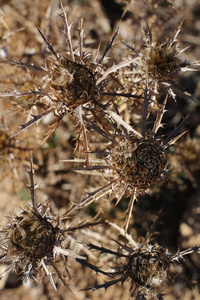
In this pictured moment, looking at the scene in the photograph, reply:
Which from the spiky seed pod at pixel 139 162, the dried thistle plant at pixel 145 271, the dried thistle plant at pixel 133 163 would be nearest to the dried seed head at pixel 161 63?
the dried thistle plant at pixel 133 163

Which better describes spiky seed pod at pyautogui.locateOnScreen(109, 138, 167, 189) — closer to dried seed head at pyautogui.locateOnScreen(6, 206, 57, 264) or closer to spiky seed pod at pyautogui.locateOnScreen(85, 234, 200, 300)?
spiky seed pod at pyautogui.locateOnScreen(85, 234, 200, 300)

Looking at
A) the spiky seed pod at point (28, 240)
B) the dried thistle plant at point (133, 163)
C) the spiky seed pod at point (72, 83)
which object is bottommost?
the spiky seed pod at point (28, 240)

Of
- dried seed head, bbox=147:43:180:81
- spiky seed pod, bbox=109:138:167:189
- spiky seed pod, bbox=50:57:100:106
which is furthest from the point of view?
dried seed head, bbox=147:43:180:81

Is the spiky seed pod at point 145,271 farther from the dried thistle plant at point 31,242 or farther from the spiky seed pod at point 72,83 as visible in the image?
the spiky seed pod at point 72,83

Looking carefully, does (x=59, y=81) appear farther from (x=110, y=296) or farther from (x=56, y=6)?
(x=110, y=296)

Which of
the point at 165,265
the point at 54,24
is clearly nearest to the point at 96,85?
the point at 165,265

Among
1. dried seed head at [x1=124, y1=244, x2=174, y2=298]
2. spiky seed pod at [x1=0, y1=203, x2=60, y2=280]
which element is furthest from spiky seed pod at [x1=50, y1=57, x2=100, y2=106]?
dried seed head at [x1=124, y1=244, x2=174, y2=298]

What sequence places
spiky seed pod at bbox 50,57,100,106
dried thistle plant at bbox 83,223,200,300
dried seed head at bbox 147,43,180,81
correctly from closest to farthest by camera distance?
1. spiky seed pod at bbox 50,57,100,106
2. dried thistle plant at bbox 83,223,200,300
3. dried seed head at bbox 147,43,180,81

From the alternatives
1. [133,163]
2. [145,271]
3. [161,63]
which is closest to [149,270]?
[145,271]
